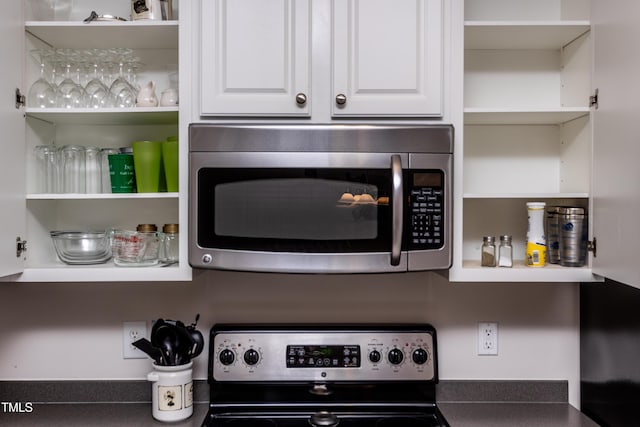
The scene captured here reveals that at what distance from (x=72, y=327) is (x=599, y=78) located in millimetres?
1774

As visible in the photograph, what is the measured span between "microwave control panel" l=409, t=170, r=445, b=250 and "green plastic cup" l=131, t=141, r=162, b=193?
0.75 meters

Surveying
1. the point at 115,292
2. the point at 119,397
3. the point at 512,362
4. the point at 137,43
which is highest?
the point at 137,43

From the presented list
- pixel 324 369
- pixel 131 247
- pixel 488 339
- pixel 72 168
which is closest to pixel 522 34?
pixel 488 339

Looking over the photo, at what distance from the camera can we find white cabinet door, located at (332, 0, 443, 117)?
1380 mm

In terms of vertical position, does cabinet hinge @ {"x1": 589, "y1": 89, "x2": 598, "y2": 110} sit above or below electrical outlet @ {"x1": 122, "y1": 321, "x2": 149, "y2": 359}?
above

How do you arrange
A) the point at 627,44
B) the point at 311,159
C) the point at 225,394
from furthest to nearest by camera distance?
the point at 225,394 < the point at 311,159 < the point at 627,44

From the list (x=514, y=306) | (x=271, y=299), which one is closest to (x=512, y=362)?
(x=514, y=306)

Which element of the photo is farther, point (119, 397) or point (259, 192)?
point (119, 397)

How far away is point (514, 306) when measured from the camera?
1724 millimetres

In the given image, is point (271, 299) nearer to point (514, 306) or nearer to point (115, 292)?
point (115, 292)

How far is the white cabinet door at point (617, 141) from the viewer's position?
120 centimetres

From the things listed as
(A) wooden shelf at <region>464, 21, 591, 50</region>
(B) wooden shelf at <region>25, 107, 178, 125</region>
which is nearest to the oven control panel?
(B) wooden shelf at <region>25, 107, 178, 125</region>

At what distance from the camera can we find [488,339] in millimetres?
A: 1720

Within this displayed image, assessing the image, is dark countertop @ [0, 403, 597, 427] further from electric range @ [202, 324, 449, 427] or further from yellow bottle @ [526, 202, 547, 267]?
yellow bottle @ [526, 202, 547, 267]
